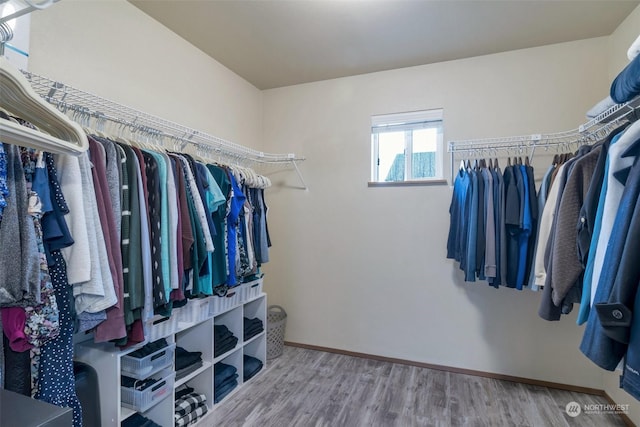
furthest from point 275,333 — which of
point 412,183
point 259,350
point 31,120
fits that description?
point 31,120

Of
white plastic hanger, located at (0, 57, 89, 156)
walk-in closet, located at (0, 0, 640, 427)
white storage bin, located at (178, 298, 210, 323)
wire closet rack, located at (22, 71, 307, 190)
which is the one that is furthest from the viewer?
white storage bin, located at (178, 298, 210, 323)

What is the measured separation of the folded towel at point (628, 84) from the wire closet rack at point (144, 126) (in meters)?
2.07

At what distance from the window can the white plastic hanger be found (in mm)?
2397

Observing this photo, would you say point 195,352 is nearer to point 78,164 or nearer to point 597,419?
point 78,164

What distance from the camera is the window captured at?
2.75m

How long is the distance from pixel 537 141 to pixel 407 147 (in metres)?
0.99

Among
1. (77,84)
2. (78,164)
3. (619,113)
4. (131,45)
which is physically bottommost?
(78,164)

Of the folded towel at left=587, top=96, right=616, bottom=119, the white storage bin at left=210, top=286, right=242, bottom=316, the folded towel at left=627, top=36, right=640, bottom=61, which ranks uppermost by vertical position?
the folded towel at left=627, top=36, right=640, bottom=61

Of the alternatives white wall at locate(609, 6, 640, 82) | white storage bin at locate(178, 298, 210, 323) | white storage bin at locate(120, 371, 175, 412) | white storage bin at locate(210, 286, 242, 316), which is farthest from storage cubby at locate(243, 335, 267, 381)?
white wall at locate(609, 6, 640, 82)

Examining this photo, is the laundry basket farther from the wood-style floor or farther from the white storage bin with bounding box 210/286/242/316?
the white storage bin with bounding box 210/286/242/316

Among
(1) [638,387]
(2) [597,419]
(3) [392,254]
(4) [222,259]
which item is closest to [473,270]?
(3) [392,254]

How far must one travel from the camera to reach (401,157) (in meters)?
2.89

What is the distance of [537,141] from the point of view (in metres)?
2.16

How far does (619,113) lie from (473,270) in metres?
1.15
